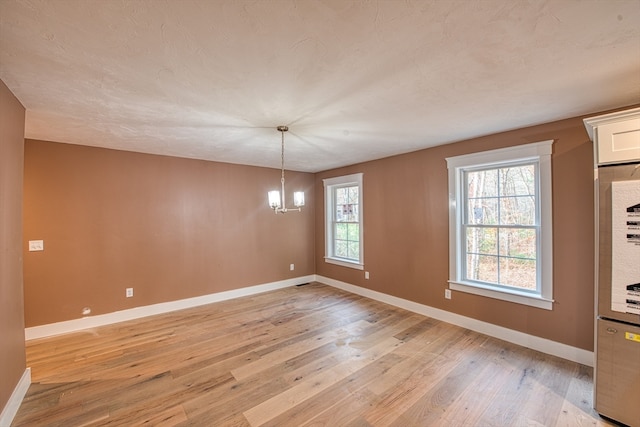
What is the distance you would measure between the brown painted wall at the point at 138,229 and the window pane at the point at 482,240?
10.8 ft

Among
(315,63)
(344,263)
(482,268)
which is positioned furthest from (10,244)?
(482,268)

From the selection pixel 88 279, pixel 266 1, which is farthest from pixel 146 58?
pixel 88 279

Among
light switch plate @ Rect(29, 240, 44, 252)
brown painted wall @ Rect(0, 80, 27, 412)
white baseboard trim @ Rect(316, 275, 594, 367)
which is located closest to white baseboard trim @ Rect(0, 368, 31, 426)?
brown painted wall @ Rect(0, 80, 27, 412)

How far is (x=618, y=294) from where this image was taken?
74.3 inches

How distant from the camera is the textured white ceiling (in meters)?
1.25

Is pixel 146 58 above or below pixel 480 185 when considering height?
above

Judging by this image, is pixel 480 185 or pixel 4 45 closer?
pixel 4 45

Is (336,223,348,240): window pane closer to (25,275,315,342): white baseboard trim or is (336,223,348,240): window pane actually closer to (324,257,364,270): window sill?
(324,257,364,270): window sill

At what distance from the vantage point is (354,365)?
258cm

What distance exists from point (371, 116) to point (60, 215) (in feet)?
13.1

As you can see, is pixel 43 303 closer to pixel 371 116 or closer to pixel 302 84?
pixel 302 84

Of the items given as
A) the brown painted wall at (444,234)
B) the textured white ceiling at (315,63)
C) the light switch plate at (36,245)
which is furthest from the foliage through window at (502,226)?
the light switch plate at (36,245)

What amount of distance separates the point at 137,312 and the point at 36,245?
1.46m

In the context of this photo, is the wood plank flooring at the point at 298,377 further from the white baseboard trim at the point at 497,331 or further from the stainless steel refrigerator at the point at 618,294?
the stainless steel refrigerator at the point at 618,294
